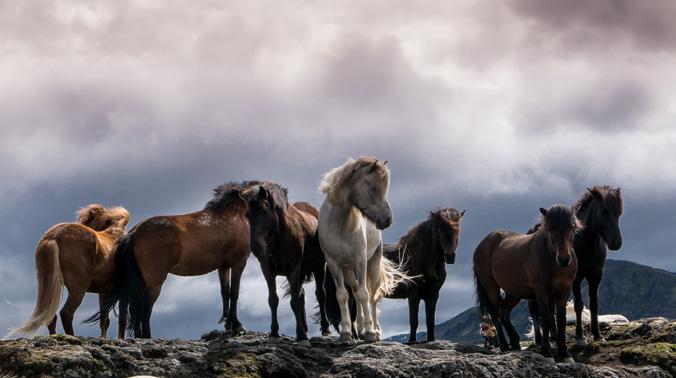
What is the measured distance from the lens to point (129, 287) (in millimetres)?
15688

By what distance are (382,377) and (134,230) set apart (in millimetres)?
6349

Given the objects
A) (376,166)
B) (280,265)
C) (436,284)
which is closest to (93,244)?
(280,265)

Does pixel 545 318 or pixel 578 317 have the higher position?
pixel 578 317

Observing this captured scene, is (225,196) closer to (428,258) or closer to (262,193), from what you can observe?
(262,193)

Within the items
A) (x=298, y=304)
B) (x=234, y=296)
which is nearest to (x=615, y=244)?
(x=298, y=304)

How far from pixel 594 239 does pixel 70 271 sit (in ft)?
33.3

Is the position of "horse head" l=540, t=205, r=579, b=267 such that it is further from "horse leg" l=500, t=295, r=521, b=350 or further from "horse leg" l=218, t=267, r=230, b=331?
"horse leg" l=218, t=267, r=230, b=331

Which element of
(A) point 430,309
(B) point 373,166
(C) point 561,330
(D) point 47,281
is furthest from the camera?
(A) point 430,309

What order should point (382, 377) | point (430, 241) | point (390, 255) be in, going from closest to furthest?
point (382, 377), point (430, 241), point (390, 255)

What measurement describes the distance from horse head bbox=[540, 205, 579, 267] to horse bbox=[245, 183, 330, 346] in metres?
4.12

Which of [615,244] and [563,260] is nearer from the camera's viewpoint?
[563,260]

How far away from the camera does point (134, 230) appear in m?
15.9

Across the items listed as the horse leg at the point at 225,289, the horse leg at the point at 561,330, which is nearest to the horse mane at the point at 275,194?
the horse leg at the point at 225,289

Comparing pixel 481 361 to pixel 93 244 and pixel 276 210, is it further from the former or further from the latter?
pixel 93 244
